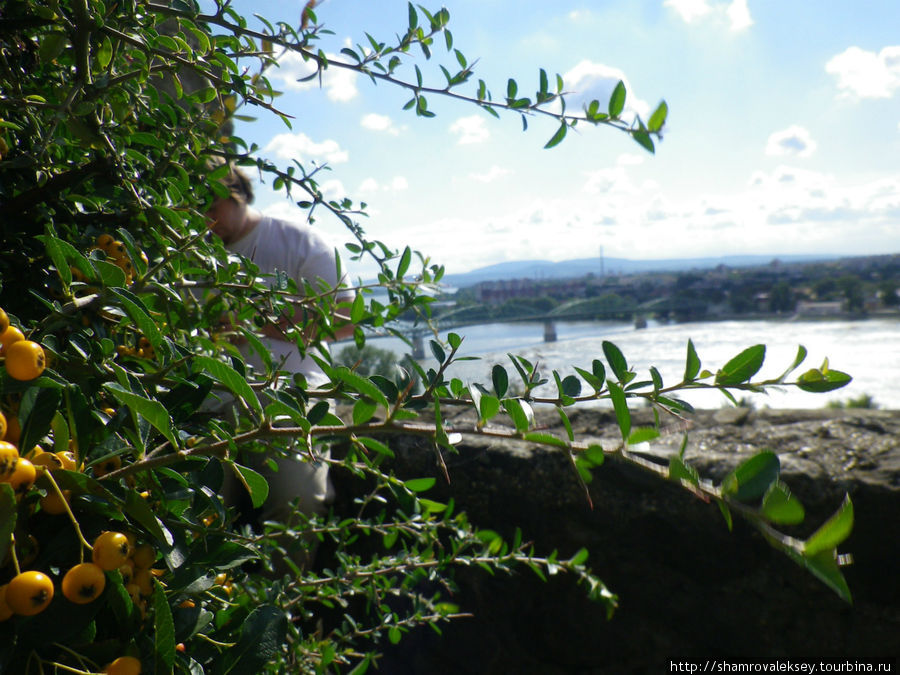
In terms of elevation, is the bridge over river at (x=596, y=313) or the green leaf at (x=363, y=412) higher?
the green leaf at (x=363, y=412)

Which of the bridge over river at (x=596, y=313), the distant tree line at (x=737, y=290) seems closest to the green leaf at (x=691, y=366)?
the bridge over river at (x=596, y=313)

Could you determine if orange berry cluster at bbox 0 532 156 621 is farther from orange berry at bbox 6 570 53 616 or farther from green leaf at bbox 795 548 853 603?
green leaf at bbox 795 548 853 603

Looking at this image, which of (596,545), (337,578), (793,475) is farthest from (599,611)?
(337,578)

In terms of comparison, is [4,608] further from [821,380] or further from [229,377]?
[821,380]

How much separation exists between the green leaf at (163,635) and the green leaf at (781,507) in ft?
1.35

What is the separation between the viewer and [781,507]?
378 millimetres

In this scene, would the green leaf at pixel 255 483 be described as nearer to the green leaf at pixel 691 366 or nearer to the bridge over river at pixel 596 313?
the green leaf at pixel 691 366

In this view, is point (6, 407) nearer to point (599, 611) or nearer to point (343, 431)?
point (343, 431)

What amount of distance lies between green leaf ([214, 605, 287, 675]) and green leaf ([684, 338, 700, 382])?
1.38 feet

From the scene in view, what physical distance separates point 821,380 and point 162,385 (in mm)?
673

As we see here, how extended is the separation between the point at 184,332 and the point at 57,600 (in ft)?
1.48

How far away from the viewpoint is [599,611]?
175cm

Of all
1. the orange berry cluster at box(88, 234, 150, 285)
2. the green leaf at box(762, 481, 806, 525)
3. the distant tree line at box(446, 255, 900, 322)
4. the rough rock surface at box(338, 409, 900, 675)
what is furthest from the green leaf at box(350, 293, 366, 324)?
the distant tree line at box(446, 255, 900, 322)

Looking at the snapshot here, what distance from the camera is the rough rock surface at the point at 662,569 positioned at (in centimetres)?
162
